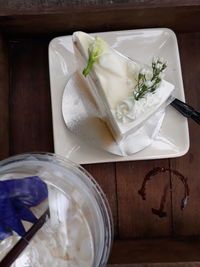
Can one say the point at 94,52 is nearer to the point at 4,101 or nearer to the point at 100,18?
Result: the point at 100,18

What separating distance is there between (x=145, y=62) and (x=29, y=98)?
246 mm

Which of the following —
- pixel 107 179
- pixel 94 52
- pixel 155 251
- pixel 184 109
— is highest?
pixel 94 52

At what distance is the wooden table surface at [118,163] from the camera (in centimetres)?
80

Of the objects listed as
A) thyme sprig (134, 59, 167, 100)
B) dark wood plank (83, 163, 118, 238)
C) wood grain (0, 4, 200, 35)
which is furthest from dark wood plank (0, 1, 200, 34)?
dark wood plank (83, 163, 118, 238)

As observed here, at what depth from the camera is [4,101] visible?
2.65 feet

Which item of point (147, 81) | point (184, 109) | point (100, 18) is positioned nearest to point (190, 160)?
point (184, 109)

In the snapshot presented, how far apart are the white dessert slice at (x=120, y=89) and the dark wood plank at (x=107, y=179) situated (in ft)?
0.33

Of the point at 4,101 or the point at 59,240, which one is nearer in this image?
the point at 59,240

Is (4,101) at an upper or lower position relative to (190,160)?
upper

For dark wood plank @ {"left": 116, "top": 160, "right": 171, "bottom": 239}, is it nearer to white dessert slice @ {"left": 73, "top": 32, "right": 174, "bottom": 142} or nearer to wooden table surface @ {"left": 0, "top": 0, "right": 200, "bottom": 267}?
wooden table surface @ {"left": 0, "top": 0, "right": 200, "bottom": 267}

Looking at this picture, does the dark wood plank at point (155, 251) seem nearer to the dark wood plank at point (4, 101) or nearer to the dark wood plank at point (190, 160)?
the dark wood plank at point (190, 160)

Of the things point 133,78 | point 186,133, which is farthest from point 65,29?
point 186,133

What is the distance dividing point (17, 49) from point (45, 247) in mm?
427

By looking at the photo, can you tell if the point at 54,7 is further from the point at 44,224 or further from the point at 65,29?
the point at 44,224
